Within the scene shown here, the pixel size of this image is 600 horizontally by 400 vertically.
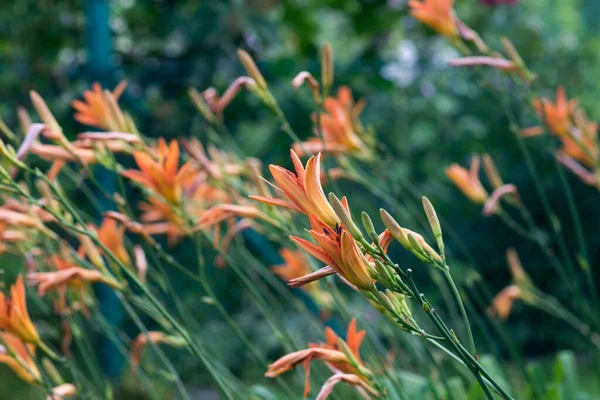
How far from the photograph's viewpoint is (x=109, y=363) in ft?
9.52

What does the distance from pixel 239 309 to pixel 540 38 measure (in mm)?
2536

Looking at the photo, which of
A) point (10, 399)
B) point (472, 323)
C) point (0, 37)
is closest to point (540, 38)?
point (472, 323)

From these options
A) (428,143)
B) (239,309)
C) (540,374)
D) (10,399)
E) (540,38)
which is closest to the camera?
(540,374)

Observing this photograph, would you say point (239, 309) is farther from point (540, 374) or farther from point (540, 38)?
point (540, 38)

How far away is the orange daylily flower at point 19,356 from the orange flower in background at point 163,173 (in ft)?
1.03

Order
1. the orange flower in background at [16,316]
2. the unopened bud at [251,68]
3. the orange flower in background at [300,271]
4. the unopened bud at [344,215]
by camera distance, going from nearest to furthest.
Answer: the unopened bud at [344,215] → the orange flower in background at [16,316] → the unopened bud at [251,68] → the orange flower in background at [300,271]

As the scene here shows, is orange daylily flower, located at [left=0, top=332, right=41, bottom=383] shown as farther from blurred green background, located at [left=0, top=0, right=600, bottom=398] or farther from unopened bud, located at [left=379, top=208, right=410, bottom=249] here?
blurred green background, located at [left=0, top=0, right=600, bottom=398]

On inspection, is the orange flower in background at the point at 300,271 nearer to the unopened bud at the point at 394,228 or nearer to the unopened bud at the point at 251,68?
the unopened bud at the point at 251,68

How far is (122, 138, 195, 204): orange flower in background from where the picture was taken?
1.05m

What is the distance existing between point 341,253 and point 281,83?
2437mm

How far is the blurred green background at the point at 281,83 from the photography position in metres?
2.93

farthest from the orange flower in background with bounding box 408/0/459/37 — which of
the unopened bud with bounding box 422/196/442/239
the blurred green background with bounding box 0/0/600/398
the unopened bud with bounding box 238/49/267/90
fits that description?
the blurred green background with bounding box 0/0/600/398

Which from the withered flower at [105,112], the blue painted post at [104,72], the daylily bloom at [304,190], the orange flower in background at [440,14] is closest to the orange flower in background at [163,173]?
the withered flower at [105,112]

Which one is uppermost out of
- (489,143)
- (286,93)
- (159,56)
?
(159,56)
